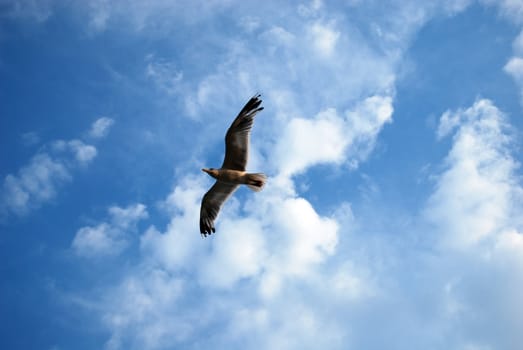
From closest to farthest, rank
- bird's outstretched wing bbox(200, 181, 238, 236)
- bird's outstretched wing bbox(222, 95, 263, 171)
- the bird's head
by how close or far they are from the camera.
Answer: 1. bird's outstretched wing bbox(222, 95, 263, 171)
2. the bird's head
3. bird's outstretched wing bbox(200, 181, 238, 236)

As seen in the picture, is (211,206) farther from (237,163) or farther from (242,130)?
(242,130)

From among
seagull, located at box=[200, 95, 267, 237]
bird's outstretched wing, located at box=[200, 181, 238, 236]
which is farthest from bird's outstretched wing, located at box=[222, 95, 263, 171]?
bird's outstretched wing, located at box=[200, 181, 238, 236]

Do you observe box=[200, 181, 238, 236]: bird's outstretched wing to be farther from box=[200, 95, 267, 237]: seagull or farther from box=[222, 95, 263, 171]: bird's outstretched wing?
box=[222, 95, 263, 171]: bird's outstretched wing

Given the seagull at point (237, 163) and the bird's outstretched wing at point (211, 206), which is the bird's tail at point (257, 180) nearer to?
the seagull at point (237, 163)

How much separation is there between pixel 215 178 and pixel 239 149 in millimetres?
1724

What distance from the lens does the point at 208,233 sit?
2000 centimetres

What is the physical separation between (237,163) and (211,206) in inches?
117

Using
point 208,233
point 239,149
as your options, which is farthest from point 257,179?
point 208,233

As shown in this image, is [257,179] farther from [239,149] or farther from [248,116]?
[248,116]

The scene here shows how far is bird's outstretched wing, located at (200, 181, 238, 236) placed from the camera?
63.9 feet

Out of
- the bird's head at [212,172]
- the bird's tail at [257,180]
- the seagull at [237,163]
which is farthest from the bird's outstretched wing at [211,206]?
the bird's tail at [257,180]

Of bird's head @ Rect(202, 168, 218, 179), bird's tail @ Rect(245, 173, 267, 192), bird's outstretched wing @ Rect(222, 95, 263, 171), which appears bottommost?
bird's tail @ Rect(245, 173, 267, 192)

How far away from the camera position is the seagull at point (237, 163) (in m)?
17.4

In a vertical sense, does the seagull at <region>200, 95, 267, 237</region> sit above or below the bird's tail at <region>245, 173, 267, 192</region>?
above
